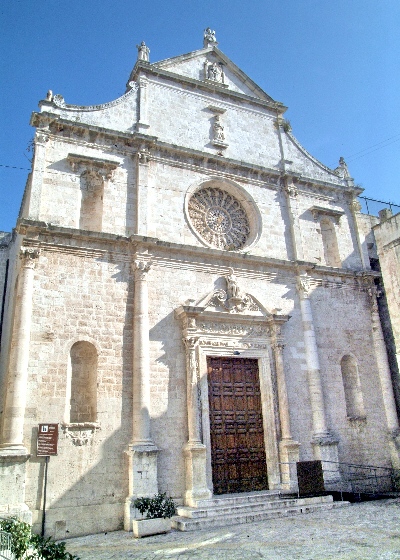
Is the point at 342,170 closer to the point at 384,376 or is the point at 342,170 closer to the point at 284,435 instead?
the point at 384,376

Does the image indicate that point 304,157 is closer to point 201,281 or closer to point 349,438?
point 201,281

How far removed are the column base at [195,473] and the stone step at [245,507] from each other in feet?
1.30

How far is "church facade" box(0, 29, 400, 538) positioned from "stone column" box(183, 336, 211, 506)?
4 cm

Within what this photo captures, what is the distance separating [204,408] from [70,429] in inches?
137

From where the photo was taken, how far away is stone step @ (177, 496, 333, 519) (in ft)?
33.9

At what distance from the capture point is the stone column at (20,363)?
987 centimetres

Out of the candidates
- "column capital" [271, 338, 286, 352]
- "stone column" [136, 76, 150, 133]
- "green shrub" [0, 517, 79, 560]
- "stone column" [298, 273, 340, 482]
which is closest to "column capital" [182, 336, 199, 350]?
"column capital" [271, 338, 286, 352]

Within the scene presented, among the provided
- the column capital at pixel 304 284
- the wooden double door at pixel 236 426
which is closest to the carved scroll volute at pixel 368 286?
the column capital at pixel 304 284

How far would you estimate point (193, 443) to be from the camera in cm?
1170

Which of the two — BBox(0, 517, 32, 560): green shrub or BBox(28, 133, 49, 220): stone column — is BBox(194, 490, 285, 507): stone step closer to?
BBox(0, 517, 32, 560): green shrub

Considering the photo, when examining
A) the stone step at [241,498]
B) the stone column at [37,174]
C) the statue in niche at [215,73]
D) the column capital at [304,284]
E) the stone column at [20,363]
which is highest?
the statue in niche at [215,73]

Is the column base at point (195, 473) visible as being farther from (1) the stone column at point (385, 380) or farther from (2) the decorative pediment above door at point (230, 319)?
(1) the stone column at point (385, 380)

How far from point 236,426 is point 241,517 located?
→ 291 cm

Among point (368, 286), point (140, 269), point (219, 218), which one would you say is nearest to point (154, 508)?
point (140, 269)
